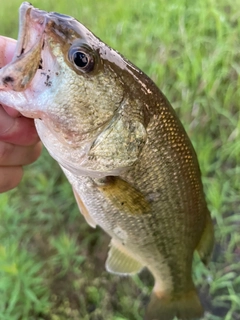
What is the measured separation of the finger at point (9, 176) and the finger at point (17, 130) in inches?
6.0

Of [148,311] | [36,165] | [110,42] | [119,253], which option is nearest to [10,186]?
[119,253]

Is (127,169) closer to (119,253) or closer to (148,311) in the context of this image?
(119,253)

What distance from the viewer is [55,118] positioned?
982 mm

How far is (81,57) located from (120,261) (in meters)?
0.90

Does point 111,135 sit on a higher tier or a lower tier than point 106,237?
higher

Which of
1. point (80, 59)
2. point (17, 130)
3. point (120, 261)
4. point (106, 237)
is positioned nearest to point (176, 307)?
point (120, 261)

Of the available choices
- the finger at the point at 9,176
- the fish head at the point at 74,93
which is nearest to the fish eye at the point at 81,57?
the fish head at the point at 74,93

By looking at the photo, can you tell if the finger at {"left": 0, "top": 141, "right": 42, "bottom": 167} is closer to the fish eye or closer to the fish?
the fish

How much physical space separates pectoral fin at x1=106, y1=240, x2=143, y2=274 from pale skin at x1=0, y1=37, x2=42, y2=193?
0.48 meters

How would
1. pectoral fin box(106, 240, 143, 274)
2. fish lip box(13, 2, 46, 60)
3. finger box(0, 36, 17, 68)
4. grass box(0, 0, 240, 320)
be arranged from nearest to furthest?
fish lip box(13, 2, 46, 60) → finger box(0, 36, 17, 68) → pectoral fin box(106, 240, 143, 274) → grass box(0, 0, 240, 320)

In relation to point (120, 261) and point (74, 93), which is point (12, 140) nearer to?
point (74, 93)

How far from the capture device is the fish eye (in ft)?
3.09

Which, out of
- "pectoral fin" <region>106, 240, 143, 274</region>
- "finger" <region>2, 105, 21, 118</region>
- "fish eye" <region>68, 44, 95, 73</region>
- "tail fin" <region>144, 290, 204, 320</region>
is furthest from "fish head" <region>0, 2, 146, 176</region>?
"tail fin" <region>144, 290, 204, 320</region>

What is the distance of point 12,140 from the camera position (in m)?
1.24
